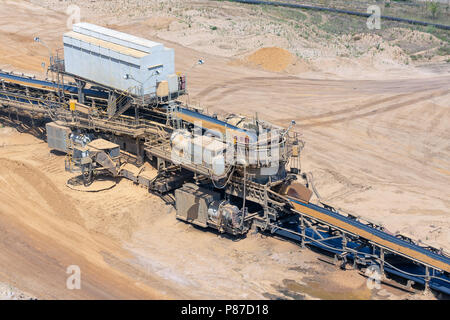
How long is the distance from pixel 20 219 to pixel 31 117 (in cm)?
1224

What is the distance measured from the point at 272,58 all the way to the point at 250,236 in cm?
3083

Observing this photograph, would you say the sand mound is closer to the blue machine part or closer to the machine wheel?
the machine wheel

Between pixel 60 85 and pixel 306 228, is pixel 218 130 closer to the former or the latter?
pixel 306 228

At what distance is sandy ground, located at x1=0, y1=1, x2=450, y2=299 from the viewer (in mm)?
26359

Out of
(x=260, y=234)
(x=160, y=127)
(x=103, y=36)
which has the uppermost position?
(x=103, y=36)

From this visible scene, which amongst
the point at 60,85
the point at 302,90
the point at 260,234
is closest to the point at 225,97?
the point at 302,90

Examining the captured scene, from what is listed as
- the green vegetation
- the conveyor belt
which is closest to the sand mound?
the conveyor belt

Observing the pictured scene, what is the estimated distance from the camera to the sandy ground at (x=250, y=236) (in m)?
26.4

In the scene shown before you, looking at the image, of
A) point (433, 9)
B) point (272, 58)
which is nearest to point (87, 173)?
point (272, 58)

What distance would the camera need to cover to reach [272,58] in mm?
57688

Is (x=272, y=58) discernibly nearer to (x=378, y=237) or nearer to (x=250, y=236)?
(x=250, y=236)

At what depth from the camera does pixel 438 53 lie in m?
65.4

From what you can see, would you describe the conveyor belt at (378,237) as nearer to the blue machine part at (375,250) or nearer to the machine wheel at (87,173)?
the blue machine part at (375,250)

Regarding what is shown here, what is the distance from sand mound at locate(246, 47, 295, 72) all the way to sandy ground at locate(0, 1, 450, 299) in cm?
73
